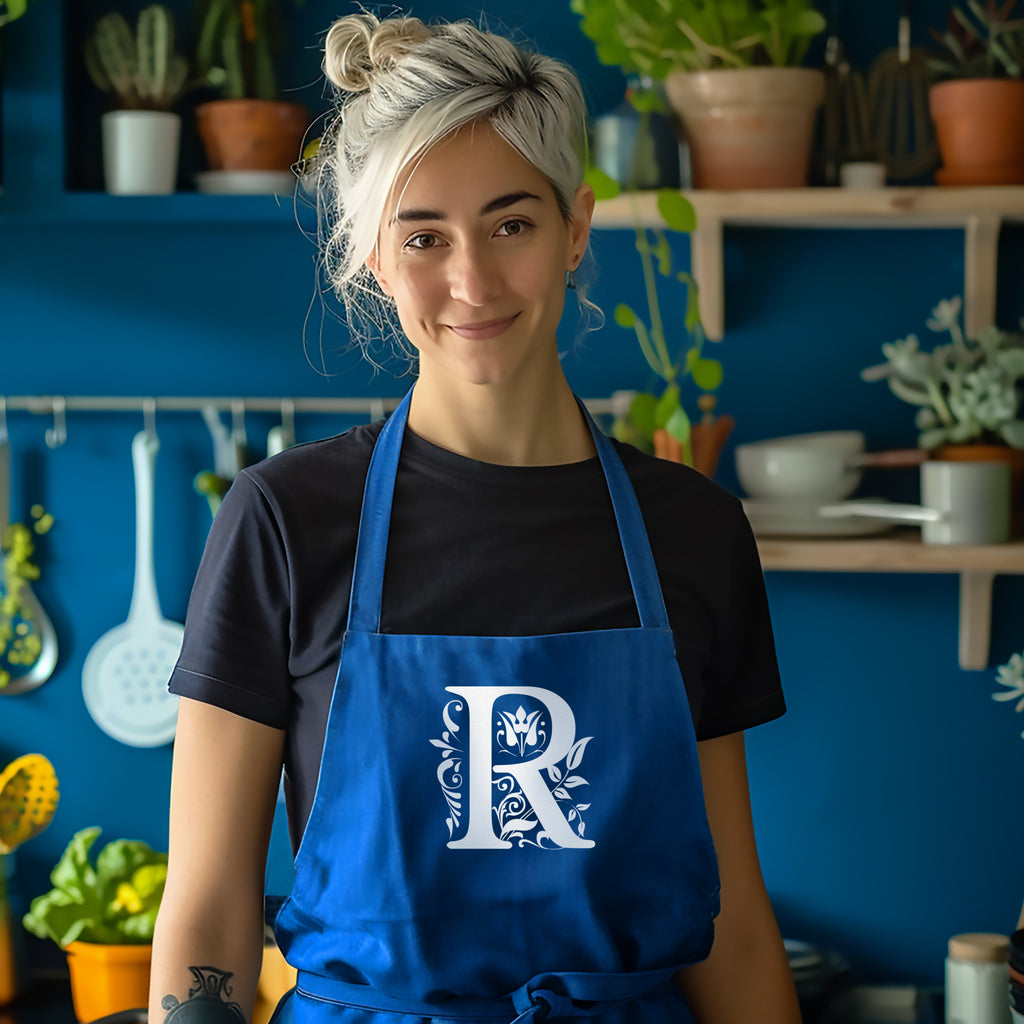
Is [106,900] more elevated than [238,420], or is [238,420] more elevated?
[238,420]

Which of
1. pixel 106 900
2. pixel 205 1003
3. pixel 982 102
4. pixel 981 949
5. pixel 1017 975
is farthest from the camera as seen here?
pixel 106 900

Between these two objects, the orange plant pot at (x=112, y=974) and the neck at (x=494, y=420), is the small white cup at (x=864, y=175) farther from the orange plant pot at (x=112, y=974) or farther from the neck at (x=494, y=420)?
the orange plant pot at (x=112, y=974)

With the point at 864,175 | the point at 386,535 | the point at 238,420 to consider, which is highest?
the point at 864,175

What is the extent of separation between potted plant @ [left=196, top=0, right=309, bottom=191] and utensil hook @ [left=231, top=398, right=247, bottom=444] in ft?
1.06

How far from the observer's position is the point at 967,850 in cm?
191

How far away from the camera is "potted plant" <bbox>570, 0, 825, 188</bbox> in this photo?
167cm

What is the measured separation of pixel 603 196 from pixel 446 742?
90 centimetres

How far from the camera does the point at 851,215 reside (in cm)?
170

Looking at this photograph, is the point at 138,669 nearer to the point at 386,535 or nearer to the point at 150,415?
the point at 150,415

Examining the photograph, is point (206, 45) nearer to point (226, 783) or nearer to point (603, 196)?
point (603, 196)

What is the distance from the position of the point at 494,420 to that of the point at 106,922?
1.14 m

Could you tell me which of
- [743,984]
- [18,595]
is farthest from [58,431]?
[743,984]

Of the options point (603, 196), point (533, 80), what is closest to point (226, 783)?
point (533, 80)

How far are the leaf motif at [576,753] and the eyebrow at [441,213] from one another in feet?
1.36
